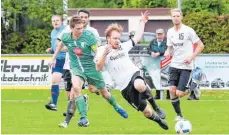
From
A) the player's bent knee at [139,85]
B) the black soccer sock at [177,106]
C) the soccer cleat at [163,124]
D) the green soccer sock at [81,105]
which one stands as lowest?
the black soccer sock at [177,106]

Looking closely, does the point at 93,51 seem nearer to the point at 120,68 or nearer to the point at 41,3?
the point at 120,68

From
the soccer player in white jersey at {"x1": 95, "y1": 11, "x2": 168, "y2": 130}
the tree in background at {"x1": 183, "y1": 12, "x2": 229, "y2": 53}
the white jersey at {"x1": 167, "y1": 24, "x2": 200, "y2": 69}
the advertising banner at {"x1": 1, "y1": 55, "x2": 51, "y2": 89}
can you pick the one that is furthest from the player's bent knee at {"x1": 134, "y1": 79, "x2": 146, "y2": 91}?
the tree in background at {"x1": 183, "y1": 12, "x2": 229, "y2": 53}

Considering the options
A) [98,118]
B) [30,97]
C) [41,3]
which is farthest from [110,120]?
[41,3]

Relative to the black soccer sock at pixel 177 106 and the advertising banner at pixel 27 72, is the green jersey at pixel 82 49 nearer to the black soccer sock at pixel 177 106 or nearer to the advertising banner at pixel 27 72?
the black soccer sock at pixel 177 106

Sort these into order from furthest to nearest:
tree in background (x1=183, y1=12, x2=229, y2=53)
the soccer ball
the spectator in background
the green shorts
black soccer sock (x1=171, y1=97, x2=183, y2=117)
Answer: tree in background (x1=183, y1=12, x2=229, y2=53), the spectator in background, black soccer sock (x1=171, y1=97, x2=183, y2=117), the green shorts, the soccer ball

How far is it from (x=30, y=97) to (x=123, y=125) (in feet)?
29.7

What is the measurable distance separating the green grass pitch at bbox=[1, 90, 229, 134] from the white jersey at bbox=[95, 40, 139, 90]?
833mm

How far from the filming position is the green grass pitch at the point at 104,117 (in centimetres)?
1449

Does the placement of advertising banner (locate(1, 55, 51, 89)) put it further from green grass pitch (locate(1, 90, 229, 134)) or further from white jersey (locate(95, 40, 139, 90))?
white jersey (locate(95, 40, 139, 90))

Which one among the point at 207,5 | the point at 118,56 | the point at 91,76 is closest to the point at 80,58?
the point at 91,76

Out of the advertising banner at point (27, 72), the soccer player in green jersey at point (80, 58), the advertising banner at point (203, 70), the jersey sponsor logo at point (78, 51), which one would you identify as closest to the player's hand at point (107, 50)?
the soccer player in green jersey at point (80, 58)

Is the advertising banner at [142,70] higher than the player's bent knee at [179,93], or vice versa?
the player's bent knee at [179,93]

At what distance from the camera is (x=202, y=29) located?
36.1m

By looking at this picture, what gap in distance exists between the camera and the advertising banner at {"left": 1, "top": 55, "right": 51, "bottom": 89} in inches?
1000
